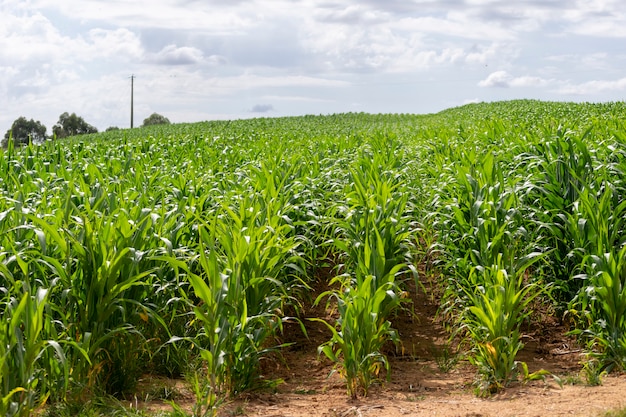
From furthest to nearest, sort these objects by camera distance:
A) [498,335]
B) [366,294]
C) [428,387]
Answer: [428,387] → [498,335] → [366,294]

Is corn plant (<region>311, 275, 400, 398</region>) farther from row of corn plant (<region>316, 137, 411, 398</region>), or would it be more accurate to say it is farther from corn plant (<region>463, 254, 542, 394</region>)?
corn plant (<region>463, 254, 542, 394</region>)

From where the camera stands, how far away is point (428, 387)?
505 cm

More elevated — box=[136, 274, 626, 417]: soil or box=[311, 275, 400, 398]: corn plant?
box=[311, 275, 400, 398]: corn plant

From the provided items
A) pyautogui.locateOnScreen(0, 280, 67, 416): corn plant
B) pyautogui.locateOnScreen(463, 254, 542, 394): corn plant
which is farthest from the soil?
pyautogui.locateOnScreen(0, 280, 67, 416): corn plant

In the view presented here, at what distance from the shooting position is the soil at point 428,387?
175 inches

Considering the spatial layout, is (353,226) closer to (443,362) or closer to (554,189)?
(443,362)

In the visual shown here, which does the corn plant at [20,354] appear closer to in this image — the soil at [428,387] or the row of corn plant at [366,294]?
the soil at [428,387]

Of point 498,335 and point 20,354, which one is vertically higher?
A: point 20,354

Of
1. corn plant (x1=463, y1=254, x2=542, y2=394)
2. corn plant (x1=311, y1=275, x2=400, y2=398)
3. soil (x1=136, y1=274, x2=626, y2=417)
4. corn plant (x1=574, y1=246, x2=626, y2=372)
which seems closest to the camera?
soil (x1=136, y1=274, x2=626, y2=417)

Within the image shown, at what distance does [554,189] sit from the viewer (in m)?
6.60

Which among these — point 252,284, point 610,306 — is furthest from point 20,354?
point 610,306

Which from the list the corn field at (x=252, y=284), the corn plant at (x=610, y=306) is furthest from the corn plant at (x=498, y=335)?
the corn plant at (x=610, y=306)

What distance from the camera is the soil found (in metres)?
4.45

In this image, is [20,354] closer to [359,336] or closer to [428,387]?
[359,336]
